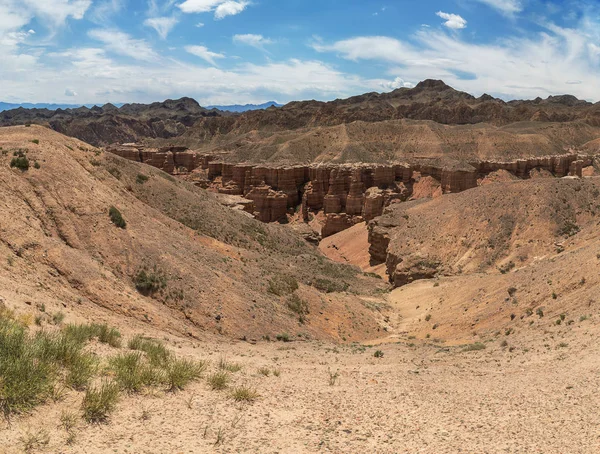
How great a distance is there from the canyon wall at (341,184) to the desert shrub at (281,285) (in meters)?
32.8

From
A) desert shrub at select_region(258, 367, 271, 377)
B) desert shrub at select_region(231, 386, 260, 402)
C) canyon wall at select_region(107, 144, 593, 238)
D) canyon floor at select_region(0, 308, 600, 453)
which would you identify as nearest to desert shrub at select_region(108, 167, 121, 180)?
canyon floor at select_region(0, 308, 600, 453)

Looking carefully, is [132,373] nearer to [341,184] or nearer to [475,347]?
[475,347]

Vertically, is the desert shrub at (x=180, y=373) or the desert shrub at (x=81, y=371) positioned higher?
the desert shrub at (x=81, y=371)

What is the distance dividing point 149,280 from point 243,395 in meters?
9.57

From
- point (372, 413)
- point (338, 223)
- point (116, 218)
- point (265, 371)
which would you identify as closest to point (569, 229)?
point (116, 218)

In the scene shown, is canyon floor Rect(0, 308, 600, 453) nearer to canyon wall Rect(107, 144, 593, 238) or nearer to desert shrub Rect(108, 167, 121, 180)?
desert shrub Rect(108, 167, 121, 180)

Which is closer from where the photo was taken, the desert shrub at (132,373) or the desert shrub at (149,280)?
the desert shrub at (132,373)

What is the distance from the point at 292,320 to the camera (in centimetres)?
1784

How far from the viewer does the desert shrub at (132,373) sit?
269 inches

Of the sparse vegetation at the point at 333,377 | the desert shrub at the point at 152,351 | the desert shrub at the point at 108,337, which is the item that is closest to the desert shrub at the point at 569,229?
the sparse vegetation at the point at 333,377

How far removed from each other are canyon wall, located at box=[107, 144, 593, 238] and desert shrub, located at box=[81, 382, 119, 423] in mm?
47675

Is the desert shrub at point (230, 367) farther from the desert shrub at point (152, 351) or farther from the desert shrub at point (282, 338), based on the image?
the desert shrub at point (282, 338)

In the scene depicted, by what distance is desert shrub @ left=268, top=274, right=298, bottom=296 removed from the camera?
65.0 ft

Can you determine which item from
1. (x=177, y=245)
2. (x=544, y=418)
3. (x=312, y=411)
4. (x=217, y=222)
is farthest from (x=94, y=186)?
(x=544, y=418)
